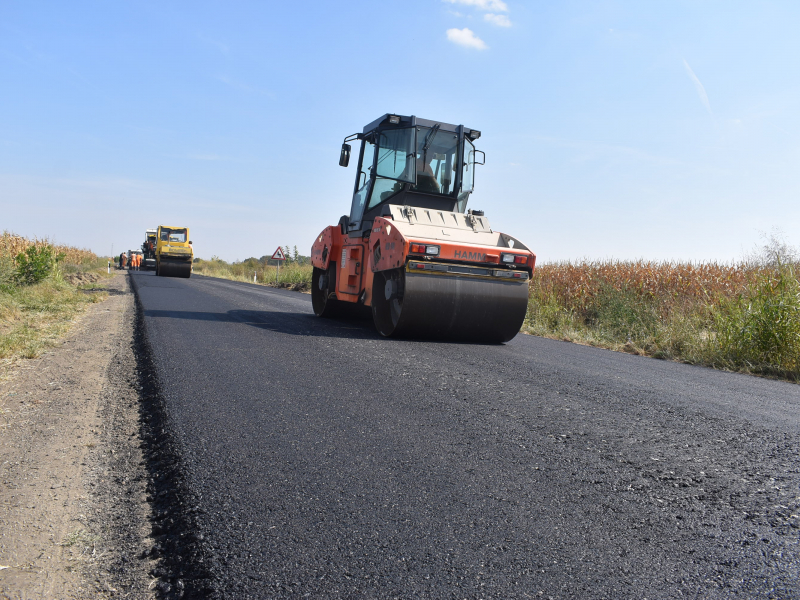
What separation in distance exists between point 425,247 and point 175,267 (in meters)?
26.0

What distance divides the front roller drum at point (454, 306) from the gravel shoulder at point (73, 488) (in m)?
3.28

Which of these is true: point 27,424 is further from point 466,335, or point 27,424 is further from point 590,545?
→ point 466,335

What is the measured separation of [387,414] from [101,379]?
2857 mm

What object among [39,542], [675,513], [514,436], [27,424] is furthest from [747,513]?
[27,424]

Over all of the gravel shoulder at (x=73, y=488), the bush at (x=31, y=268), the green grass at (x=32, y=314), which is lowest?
the gravel shoulder at (x=73, y=488)

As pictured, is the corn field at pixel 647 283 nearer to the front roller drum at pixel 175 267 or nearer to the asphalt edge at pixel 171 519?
the asphalt edge at pixel 171 519

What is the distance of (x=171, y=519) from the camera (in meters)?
2.40

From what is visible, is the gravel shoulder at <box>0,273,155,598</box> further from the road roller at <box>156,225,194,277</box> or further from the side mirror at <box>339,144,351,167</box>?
the road roller at <box>156,225,194,277</box>

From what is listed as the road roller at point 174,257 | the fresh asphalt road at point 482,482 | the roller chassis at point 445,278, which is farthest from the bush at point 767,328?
the road roller at point 174,257

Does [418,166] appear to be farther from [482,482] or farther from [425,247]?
[482,482]

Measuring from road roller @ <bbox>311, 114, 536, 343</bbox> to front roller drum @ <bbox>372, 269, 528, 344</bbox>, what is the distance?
13 mm

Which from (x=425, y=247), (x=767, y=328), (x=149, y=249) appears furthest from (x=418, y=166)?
(x=149, y=249)

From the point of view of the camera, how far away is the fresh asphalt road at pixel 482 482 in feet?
6.50

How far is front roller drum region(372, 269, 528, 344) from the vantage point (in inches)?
292
